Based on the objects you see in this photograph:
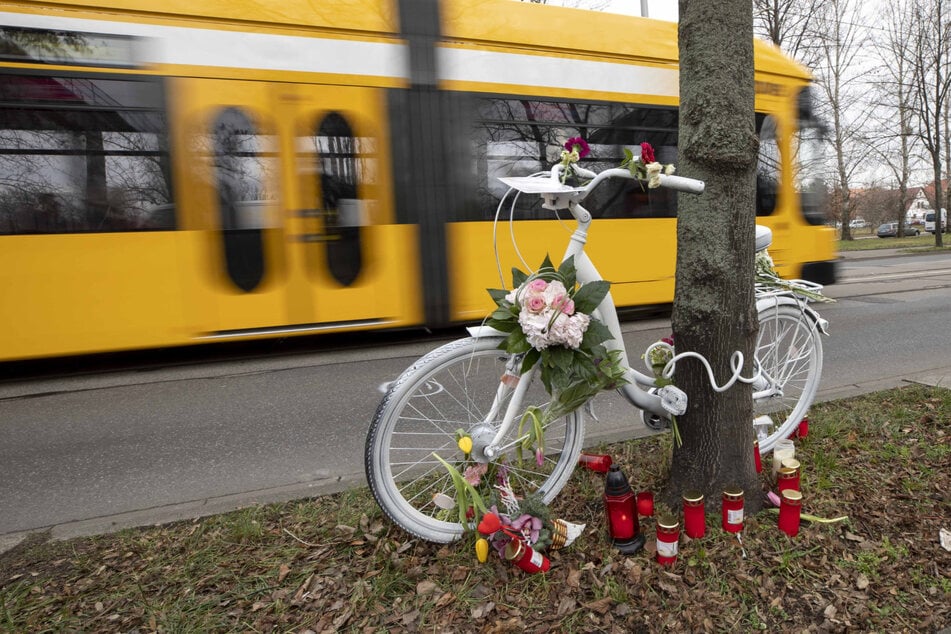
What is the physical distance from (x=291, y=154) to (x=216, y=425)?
9.76ft

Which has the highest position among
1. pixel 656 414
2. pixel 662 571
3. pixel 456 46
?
pixel 456 46

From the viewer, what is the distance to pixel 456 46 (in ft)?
20.1

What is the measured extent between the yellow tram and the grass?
3.46 meters

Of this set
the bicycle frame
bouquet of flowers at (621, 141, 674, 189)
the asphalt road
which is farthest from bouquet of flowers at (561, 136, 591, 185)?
the asphalt road

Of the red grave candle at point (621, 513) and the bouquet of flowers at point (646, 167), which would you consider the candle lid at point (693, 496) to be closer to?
the red grave candle at point (621, 513)

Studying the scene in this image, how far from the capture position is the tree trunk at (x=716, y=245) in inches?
86.0

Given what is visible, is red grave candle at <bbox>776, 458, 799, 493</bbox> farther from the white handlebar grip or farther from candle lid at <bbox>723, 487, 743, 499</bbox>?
the white handlebar grip

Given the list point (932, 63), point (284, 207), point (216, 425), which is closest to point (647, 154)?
point (216, 425)

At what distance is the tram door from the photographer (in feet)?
18.2

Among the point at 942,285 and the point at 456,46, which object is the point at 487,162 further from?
the point at 942,285

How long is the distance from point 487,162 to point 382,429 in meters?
4.88

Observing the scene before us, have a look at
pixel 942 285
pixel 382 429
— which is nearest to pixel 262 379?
pixel 382 429

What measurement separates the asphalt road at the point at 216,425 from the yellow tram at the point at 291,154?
0.51 metres

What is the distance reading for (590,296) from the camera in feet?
6.86
